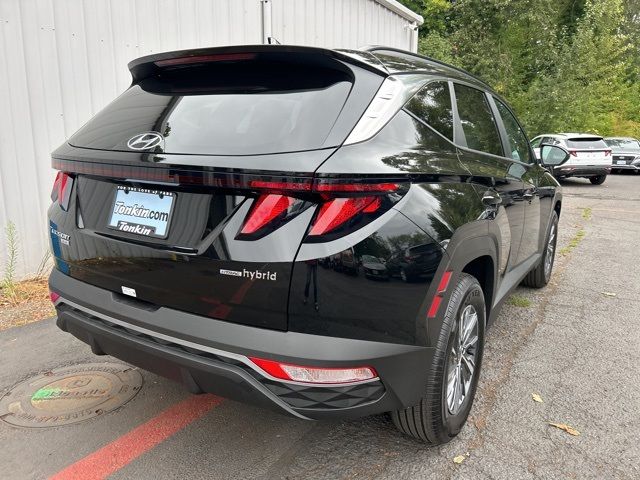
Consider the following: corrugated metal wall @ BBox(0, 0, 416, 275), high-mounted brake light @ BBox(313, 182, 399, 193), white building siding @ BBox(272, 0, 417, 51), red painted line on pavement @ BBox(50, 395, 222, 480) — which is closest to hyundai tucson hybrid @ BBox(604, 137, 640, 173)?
white building siding @ BBox(272, 0, 417, 51)

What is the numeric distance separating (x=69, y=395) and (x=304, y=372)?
1.82 meters

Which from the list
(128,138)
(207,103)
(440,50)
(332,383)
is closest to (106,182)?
(128,138)

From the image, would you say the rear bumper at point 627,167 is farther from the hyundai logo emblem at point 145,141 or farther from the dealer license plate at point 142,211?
the dealer license plate at point 142,211

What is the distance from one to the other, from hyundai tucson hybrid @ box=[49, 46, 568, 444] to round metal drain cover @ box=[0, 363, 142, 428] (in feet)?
2.20

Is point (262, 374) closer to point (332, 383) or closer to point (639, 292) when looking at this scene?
point (332, 383)

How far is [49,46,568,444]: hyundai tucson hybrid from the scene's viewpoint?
5.97 feet

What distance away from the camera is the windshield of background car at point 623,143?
847 inches

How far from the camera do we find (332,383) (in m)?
1.87

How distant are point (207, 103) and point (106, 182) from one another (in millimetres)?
542

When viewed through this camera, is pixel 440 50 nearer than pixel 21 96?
No

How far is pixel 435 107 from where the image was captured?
250cm

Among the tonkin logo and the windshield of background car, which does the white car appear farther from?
the tonkin logo

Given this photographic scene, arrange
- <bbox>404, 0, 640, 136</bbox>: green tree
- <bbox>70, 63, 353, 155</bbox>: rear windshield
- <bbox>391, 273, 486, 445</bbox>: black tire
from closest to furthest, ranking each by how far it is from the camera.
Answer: <bbox>70, 63, 353, 155</bbox>: rear windshield
<bbox>391, 273, 486, 445</bbox>: black tire
<bbox>404, 0, 640, 136</bbox>: green tree

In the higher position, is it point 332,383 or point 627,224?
point 332,383
